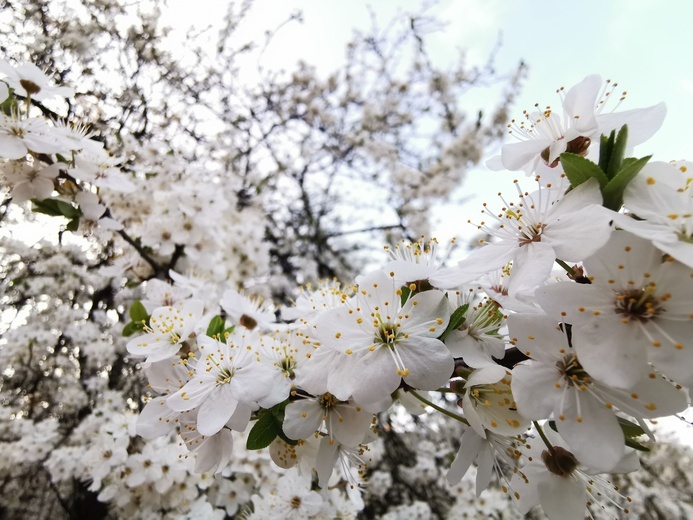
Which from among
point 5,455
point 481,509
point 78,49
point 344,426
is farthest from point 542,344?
point 5,455

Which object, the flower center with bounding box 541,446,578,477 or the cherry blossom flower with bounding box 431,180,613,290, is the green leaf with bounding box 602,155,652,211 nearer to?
the cherry blossom flower with bounding box 431,180,613,290

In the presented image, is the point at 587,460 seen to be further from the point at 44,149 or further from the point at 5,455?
the point at 5,455

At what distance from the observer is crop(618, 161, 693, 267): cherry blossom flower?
0.53m

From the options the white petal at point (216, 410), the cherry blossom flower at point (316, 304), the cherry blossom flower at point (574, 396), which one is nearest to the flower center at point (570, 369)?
the cherry blossom flower at point (574, 396)

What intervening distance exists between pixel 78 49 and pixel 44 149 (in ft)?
5.36

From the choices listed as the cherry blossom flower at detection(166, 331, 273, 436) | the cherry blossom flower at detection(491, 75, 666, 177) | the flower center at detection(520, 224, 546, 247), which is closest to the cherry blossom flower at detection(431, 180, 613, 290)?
the flower center at detection(520, 224, 546, 247)

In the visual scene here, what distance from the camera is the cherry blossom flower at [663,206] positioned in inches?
20.8

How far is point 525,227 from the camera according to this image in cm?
73

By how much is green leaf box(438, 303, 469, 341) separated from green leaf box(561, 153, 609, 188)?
0.29 m

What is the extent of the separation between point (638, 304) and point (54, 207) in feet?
5.80

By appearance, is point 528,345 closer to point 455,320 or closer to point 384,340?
point 455,320

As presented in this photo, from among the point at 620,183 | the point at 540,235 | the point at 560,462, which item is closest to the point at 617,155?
the point at 620,183

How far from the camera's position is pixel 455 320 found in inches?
30.2

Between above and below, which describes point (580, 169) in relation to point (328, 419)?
above
